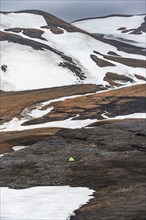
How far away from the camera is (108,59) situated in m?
157

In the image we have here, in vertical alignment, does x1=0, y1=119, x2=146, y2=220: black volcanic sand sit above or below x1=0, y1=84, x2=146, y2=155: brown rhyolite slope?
above

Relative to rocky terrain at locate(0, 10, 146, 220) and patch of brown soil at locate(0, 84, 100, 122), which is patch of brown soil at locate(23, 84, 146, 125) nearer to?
rocky terrain at locate(0, 10, 146, 220)

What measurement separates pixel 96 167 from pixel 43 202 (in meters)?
10.6

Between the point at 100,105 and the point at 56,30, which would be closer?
the point at 100,105

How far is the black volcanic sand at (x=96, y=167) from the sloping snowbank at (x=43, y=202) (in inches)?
30.2

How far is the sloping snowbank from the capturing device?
21.0 m

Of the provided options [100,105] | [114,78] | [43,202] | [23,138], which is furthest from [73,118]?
[114,78]

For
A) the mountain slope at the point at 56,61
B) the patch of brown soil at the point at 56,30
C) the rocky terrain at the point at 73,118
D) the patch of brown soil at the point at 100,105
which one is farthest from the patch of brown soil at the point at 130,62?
the patch of brown soil at the point at 100,105

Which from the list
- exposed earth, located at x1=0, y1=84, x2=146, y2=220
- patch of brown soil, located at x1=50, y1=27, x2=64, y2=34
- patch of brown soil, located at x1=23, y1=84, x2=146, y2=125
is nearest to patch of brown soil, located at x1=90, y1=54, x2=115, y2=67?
patch of brown soil, located at x1=50, y1=27, x2=64, y2=34

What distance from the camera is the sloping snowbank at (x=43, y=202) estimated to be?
21000 mm

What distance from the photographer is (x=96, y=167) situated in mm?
33688

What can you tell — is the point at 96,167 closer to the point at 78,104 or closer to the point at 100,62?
the point at 78,104

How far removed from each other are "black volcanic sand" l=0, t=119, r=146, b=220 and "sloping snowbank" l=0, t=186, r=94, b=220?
77 cm

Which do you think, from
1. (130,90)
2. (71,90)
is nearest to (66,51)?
(71,90)
